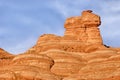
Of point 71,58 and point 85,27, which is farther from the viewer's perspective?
point 85,27

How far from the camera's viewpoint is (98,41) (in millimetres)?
79375

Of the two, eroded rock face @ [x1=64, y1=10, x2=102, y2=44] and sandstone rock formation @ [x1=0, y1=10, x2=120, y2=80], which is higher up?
eroded rock face @ [x1=64, y1=10, x2=102, y2=44]

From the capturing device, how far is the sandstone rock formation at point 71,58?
53125 mm

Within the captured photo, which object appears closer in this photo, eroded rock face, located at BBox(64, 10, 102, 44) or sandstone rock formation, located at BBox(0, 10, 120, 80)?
sandstone rock formation, located at BBox(0, 10, 120, 80)

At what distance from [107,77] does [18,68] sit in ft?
43.3

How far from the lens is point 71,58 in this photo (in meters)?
64.4

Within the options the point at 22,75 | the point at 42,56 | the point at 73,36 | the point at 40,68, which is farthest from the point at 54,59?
the point at 73,36

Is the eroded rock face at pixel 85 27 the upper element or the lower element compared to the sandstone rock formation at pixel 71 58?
upper

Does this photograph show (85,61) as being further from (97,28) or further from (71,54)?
(97,28)

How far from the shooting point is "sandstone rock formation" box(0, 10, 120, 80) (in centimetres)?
5312

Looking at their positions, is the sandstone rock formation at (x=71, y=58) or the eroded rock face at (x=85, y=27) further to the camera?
the eroded rock face at (x=85, y=27)

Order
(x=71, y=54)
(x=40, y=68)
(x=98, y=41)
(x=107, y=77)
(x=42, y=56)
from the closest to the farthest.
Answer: (x=107, y=77), (x=40, y=68), (x=42, y=56), (x=71, y=54), (x=98, y=41)

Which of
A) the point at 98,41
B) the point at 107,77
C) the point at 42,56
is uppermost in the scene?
the point at 98,41

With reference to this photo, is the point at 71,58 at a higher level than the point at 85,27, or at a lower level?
lower
